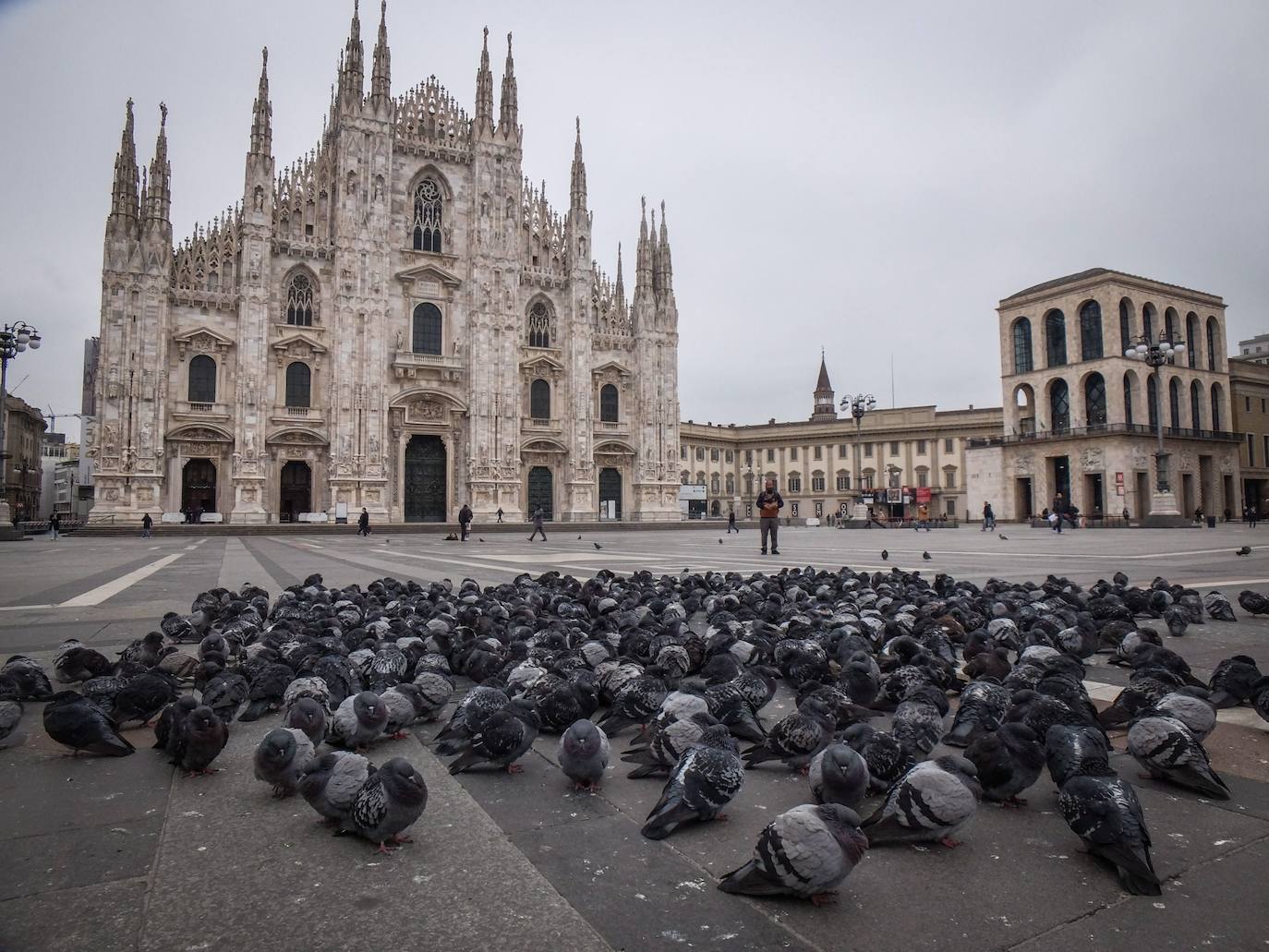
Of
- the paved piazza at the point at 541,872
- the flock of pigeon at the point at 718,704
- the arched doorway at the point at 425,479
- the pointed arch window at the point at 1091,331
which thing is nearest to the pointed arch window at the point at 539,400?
the arched doorway at the point at 425,479

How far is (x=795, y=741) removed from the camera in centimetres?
298

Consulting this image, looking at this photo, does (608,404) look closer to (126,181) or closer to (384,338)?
(384,338)

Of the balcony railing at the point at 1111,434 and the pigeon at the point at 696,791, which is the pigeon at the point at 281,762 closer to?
the pigeon at the point at 696,791

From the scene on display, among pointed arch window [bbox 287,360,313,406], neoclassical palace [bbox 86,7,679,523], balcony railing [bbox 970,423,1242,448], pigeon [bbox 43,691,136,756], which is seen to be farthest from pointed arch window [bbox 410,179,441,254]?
balcony railing [bbox 970,423,1242,448]

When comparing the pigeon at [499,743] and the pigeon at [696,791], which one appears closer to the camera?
the pigeon at [696,791]

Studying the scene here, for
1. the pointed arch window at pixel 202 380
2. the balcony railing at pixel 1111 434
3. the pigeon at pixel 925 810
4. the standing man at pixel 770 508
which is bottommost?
the pigeon at pixel 925 810

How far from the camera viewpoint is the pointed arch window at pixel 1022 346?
58.2 meters

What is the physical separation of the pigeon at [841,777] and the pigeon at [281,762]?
1890 mm

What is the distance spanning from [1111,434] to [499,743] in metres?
58.4

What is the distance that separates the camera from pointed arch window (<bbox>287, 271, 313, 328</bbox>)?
3756 cm

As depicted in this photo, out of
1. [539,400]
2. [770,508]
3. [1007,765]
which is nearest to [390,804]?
[1007,765]

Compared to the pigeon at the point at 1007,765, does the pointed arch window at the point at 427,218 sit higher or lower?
higher

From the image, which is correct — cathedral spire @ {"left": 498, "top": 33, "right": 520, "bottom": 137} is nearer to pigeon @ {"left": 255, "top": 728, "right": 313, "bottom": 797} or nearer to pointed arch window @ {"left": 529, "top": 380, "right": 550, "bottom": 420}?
pointed arch window @ {"left": 529, "top": 380, "right": 550, "bottom": 420}

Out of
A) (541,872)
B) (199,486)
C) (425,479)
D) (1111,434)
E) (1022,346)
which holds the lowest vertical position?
(541,872)
